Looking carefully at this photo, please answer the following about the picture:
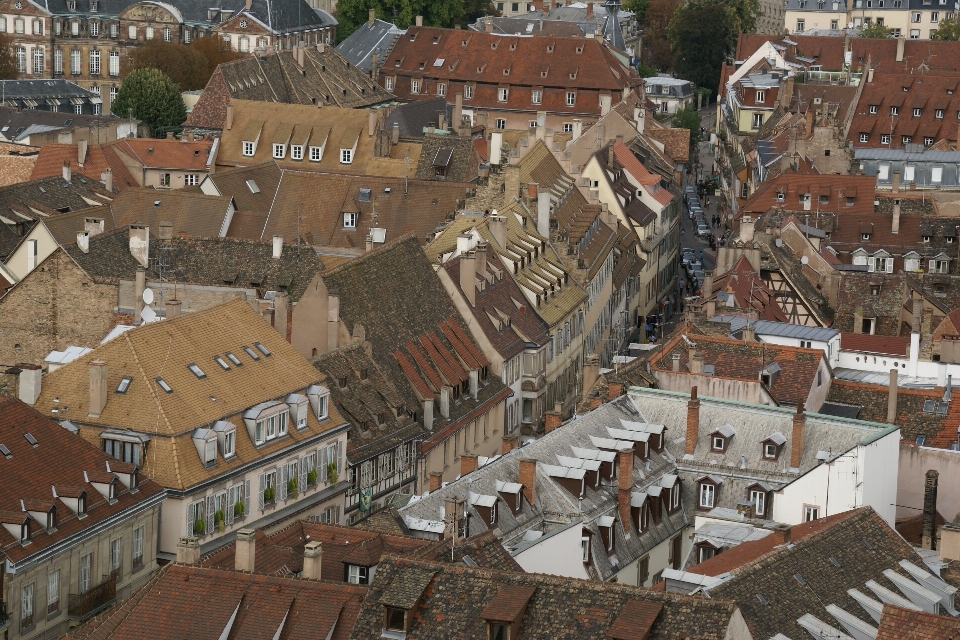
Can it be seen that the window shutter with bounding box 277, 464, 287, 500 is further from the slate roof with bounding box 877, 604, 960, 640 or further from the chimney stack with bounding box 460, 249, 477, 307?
the slate roof with bounding box 877, 604, 960, 640

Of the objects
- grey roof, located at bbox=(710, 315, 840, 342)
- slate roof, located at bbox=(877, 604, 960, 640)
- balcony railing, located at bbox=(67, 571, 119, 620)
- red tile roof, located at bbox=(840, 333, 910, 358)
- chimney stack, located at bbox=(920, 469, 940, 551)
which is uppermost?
slate roof, located at bbox=(877, 604, 960, 640)

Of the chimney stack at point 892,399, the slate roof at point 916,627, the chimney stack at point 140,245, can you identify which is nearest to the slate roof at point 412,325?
the chimney stack at point 140,245

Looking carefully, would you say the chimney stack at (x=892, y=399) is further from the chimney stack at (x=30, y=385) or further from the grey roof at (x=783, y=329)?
the chimney stack at (x=30, y=385)

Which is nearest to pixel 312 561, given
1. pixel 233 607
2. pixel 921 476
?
pixel 233 607

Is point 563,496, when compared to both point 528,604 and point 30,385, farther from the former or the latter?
point 528,604

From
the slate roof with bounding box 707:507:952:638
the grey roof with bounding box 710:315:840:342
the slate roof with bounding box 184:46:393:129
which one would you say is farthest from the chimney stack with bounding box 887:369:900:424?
the slate roof with bounding box 184:46:393:129

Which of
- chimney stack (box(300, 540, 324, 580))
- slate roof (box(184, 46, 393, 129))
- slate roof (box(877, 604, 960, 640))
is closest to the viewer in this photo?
slate roof (box(877, 604, 960, 640))
